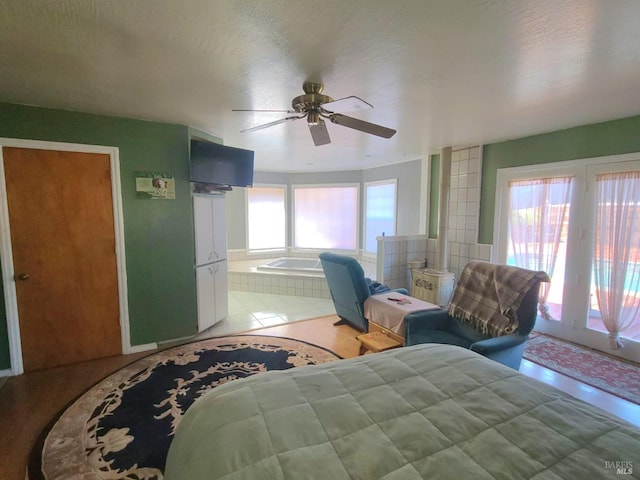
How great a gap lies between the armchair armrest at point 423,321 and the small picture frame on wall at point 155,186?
107 inches

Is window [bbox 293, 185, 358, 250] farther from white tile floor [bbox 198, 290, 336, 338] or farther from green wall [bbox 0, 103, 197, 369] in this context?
green wall [bbox 0, 103, 197, 369]

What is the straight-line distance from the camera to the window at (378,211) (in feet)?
19.6

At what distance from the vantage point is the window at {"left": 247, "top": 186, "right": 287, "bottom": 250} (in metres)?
6.57

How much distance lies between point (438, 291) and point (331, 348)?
1784mm

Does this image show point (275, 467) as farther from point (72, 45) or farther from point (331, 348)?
point (331, 348)

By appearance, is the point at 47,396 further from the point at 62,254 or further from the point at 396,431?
the point at 396,431

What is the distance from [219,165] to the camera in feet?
11.3

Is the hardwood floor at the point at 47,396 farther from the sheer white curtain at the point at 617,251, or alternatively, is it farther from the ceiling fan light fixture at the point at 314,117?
the ceiling fan light fixture at the point at 314,117

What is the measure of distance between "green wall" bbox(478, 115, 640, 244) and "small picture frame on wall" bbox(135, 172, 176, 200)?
3.96 metres

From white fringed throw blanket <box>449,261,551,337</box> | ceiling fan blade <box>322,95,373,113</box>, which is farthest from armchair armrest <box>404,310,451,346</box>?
ceiling fan blade <box>322,95,373,113</box>

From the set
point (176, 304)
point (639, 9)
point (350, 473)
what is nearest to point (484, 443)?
point (350, 473)

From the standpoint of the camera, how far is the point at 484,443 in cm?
98


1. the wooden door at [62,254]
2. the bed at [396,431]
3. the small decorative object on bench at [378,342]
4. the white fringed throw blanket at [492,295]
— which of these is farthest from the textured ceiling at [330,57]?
the small decorative object on bench at [378,342]

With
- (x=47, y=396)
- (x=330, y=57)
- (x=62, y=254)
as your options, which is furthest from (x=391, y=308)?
(x=62, y=254)
